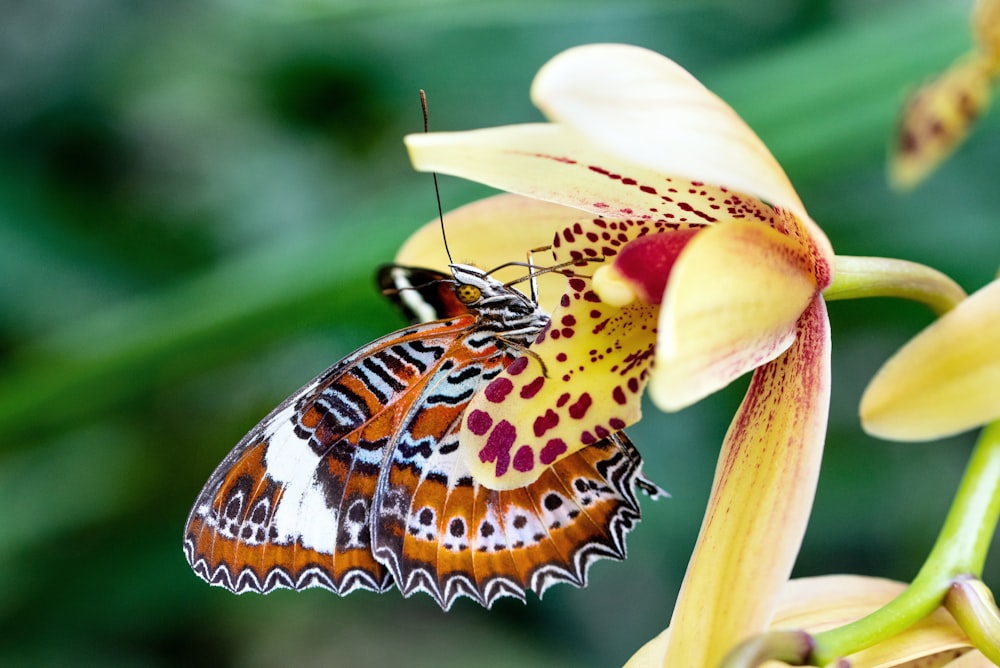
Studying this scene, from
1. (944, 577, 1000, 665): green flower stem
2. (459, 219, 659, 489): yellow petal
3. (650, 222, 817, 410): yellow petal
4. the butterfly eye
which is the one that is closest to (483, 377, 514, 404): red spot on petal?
(459, 219, 659, 489): yellow petal

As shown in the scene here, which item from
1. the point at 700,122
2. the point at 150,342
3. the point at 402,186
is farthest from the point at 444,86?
the point at 700,122

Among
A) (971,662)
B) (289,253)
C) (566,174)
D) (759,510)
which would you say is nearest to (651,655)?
(759,510)

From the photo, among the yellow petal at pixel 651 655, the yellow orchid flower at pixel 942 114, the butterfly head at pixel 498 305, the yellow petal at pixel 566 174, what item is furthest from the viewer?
the yellow orchid flower at pixel 942 114

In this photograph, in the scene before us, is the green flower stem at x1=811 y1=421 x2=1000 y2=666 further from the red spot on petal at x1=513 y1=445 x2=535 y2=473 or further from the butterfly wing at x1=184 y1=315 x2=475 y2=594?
the butterfly wing at x1=184 y1=315 x2=475 y2=594

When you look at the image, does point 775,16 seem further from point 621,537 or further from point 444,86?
point 621,537

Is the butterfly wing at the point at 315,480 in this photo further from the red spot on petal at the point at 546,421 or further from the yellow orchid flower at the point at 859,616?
the yellow orchid flower at the point at 859,616

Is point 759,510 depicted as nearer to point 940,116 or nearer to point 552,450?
point 552,450

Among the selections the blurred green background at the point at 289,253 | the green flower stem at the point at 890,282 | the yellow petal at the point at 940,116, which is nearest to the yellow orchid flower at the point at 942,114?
the yellow petal at the point at 940,116

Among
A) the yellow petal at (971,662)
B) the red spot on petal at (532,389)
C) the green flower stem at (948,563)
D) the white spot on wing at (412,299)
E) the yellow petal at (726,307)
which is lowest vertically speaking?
the yellow petal at (971,662)
